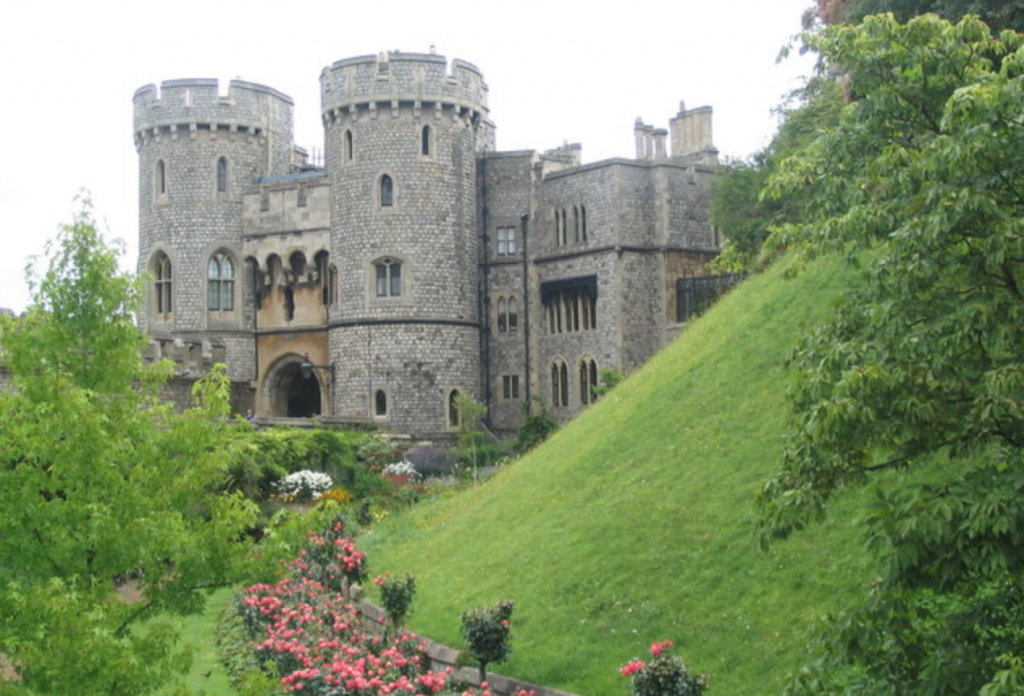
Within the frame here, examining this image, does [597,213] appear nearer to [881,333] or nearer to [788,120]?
[788,120]

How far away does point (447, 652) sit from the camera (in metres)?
16.3

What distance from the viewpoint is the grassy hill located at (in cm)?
1484

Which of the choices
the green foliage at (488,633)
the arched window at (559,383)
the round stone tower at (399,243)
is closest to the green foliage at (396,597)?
the green foliage at (488,633)

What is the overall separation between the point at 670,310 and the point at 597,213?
417 cm

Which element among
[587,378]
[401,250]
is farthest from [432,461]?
[401,250]

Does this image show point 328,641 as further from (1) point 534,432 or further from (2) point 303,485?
(1) point 534,432

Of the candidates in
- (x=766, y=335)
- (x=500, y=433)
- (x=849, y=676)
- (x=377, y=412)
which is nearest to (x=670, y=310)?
(x=500, y=433)

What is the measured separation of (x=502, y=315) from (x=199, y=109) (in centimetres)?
1295

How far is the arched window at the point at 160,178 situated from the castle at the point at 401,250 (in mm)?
72

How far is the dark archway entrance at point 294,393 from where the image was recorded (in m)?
47.4

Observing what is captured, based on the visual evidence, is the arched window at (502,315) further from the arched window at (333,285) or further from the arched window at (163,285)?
the arched window at (163,285)

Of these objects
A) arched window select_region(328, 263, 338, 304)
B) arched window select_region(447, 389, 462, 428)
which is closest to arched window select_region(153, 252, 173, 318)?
arched window select_region(328, 263, 338, 304)

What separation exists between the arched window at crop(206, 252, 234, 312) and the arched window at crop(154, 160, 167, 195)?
3098 mm

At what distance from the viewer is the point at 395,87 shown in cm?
4412
